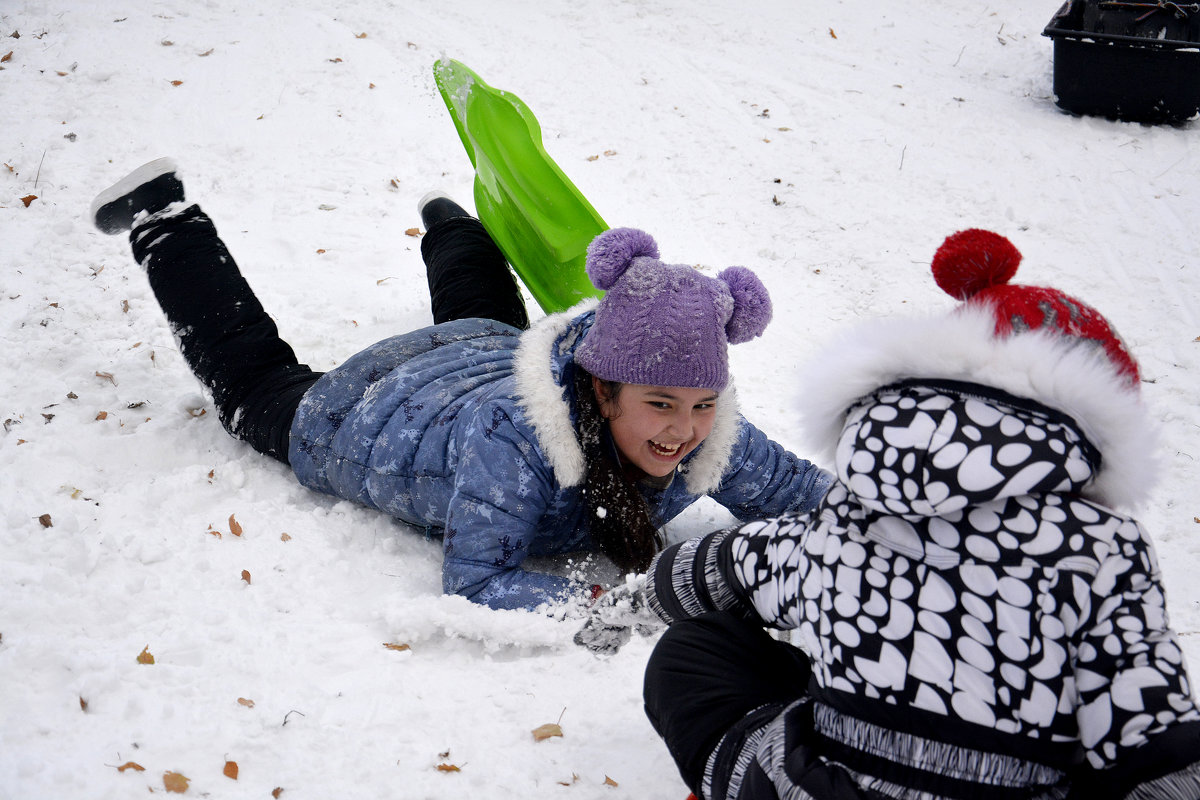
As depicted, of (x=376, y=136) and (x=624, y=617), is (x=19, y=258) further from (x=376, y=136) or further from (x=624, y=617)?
(x=624, y=617)

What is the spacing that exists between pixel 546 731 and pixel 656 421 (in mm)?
679

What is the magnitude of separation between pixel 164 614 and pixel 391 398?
2.52ft

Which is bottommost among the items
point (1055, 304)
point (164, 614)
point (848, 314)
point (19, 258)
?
point (848, 314)

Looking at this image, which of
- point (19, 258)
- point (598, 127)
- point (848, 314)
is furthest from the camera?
point (598, 127)

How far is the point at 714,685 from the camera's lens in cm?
142

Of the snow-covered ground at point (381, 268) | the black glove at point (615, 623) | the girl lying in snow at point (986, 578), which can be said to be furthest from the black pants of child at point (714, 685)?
the black glove at point (615, 623)

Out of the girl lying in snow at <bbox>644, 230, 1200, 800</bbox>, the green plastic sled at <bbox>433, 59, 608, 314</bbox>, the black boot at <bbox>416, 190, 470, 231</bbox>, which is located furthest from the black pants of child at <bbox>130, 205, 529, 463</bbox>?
the girl lying in snow at <bbox>644, 230, 1200, 800</bbox>

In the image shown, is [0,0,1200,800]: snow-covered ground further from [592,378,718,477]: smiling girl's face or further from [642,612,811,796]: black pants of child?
[592,378,718,477]: smiling girl's face

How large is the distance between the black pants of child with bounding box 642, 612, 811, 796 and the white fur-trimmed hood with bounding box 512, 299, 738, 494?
619mm

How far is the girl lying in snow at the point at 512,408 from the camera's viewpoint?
1973 mm

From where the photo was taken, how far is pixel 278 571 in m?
2.16

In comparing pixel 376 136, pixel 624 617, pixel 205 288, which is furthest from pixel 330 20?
pixel 624 617

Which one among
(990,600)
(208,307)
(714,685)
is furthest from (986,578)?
(208,307)

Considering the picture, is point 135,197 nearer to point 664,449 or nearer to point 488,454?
point 488,454
